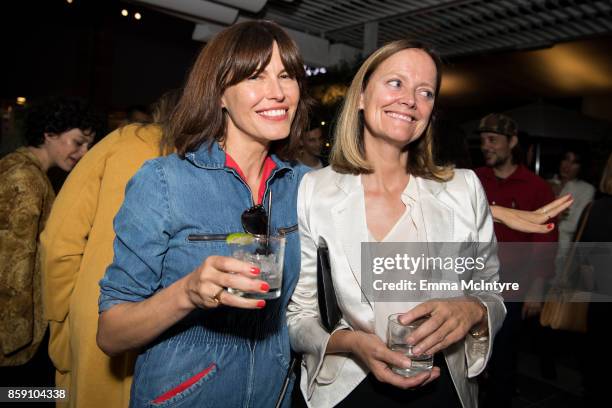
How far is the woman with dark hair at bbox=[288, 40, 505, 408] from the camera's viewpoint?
4.83 feet

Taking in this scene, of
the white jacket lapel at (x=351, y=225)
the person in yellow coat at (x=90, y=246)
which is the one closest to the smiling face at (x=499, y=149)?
the white jacket lapel at (x=351, y=225)

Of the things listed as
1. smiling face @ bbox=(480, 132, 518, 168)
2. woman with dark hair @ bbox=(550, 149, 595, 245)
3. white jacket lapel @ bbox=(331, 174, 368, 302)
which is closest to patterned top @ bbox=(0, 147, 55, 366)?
white jacket lapel @ bbox=(331, 174, 368, 302)

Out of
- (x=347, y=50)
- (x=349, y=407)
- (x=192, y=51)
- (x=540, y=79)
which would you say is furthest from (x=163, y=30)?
(x=349, y=407)

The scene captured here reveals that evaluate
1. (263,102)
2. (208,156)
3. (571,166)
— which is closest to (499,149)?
(571,166)

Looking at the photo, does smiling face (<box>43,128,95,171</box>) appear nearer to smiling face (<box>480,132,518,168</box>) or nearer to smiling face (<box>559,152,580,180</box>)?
smiling face (<box>480,132,518,168</box>)

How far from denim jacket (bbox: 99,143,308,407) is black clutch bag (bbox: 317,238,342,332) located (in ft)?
0.70

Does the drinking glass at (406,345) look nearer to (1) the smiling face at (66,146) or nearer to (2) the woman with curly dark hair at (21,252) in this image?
(2) the woman with curly dark hair at (21,252)

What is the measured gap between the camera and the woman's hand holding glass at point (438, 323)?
4.07 feet

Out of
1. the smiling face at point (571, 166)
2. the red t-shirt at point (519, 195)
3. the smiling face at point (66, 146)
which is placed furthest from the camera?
the smiling face at point (571, 166)

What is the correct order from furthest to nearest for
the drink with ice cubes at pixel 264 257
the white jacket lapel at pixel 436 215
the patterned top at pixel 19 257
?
the patterned top at pixel 19 257, the white jacket lapel at pixel 436 215, the drink with ice cubes at pixel 264 257

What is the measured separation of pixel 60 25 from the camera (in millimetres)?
8695

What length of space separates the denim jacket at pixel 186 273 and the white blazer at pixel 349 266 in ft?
0.53

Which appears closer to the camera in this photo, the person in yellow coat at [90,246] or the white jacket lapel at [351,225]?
the white jacket lapel at [351,225]

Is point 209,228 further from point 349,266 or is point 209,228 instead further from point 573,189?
point 573,189
